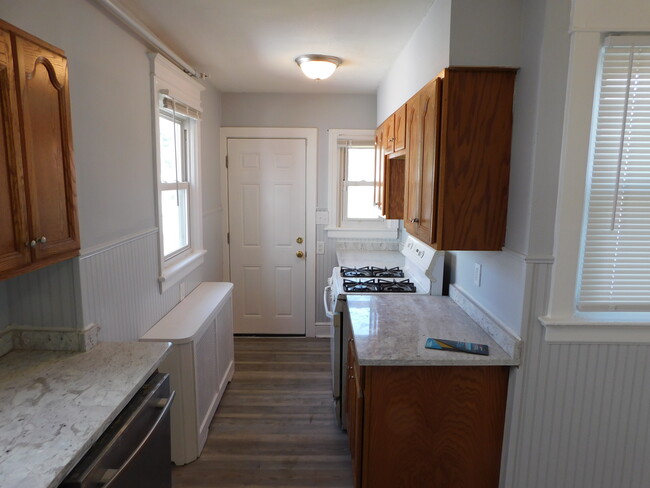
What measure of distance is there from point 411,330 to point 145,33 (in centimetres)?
205

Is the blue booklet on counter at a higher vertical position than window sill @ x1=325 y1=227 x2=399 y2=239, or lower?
lower

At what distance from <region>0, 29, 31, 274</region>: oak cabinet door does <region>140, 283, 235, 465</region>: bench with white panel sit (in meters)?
1.12

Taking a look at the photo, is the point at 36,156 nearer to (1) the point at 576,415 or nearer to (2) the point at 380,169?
(1) the point at 576,415

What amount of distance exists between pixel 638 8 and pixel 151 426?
93.1 inches

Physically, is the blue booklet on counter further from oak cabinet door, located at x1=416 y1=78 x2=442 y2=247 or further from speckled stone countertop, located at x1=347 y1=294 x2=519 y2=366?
oak cabinet door, located at x1=416 y1=78 x2=442 y2=247

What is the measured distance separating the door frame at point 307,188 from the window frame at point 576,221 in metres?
2.85

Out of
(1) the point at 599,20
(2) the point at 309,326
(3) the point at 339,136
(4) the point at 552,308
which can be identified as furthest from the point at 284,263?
(1) the point at 599,20

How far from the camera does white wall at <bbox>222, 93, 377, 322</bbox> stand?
13.6ft

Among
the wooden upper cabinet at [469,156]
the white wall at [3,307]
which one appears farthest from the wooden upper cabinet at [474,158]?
the white wall at [3,307]

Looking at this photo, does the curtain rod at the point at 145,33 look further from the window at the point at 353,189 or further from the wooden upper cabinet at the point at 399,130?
the window at the point at 353,189

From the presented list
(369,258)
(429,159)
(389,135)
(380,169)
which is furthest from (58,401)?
(369,258)

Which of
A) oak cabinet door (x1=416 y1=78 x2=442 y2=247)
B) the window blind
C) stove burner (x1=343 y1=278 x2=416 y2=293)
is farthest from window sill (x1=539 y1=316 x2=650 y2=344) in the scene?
the window blind

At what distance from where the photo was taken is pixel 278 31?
2.45 meters

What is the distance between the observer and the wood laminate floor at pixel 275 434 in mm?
2305
